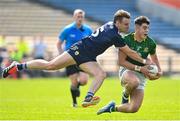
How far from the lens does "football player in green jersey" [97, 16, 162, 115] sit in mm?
13797

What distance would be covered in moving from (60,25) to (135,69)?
87.2ft

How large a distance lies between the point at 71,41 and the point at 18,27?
21039mm

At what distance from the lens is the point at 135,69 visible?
1388cm

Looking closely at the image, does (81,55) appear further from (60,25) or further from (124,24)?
(60,25)

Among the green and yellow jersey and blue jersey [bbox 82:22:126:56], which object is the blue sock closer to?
blue jersey [bbox 82:22:126:56]

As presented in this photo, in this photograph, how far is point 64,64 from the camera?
1454 centimetres

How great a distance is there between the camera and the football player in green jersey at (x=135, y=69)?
13797 mm

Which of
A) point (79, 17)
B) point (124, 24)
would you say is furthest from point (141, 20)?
point (79, 17)

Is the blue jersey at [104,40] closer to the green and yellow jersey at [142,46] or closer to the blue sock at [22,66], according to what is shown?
the green and yellow jersey at [142,46]

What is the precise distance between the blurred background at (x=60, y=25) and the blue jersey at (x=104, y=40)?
21011 millimetres

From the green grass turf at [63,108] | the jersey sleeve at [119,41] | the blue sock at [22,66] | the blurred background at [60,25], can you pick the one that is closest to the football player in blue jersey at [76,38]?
the green grass turf at [63,108]

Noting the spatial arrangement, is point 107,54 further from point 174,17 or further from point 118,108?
point 118,108

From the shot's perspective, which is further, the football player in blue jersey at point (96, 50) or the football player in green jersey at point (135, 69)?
the football player in blue jersey at point (96, 50)

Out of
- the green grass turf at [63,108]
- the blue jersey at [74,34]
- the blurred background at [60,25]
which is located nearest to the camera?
the green grass turf at [63,108]
